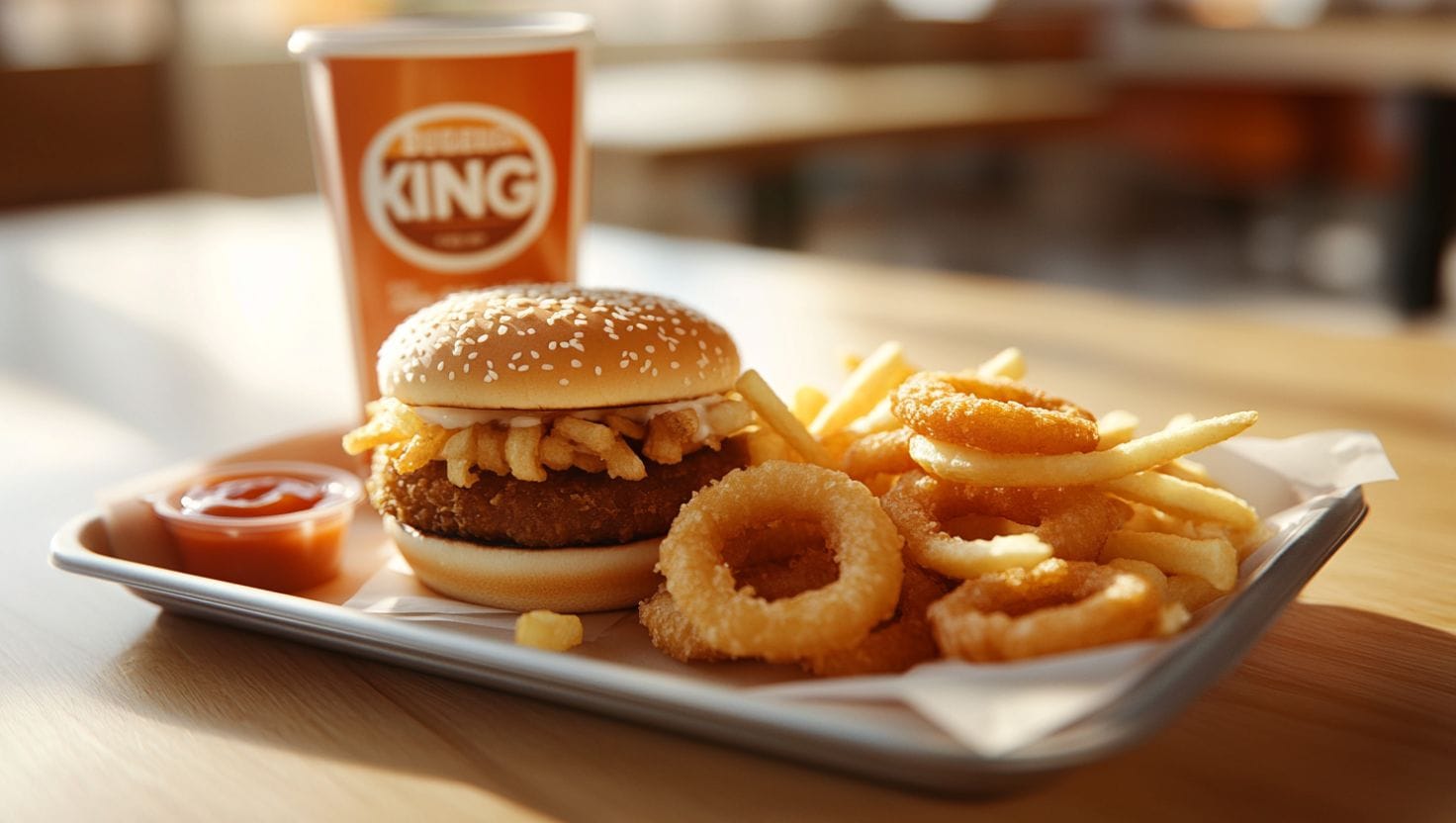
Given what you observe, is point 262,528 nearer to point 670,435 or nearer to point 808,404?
point 670,435

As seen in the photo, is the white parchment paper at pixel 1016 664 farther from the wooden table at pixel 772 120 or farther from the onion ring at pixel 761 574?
the wooden table at pixel 772 120

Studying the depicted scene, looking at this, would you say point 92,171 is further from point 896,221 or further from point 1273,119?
point 1273,119

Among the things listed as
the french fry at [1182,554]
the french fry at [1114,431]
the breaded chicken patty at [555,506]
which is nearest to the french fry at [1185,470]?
the french fry at [1114,431]

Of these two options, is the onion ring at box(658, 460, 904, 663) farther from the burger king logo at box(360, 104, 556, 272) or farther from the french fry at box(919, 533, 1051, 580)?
the burger king logo at box(360, 104, 556, 272)

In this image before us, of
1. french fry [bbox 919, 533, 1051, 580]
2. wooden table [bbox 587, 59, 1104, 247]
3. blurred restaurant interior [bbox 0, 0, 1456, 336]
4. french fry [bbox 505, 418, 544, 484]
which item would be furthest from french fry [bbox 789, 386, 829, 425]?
blurred restaurant interior [bbox 0, 0, 1456, 336]

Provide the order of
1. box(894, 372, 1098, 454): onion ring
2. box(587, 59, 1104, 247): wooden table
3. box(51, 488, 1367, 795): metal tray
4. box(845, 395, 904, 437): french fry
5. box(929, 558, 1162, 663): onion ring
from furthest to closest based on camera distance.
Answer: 1. box(587, 59, 1104, 247): wooden table
2. box(845, 395, 904, 437): french fry
3. box(894, 372, 1098, 454): onion ring
4. box(929, 558, 1162, 663): onion ring
5. box(51, 488, 1367, 795): metal tray

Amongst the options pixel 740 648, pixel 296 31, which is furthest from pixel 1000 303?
pixel 740 648

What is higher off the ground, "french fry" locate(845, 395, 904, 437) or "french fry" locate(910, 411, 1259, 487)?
"french fry" locate(910, 411, 1259, 487)
